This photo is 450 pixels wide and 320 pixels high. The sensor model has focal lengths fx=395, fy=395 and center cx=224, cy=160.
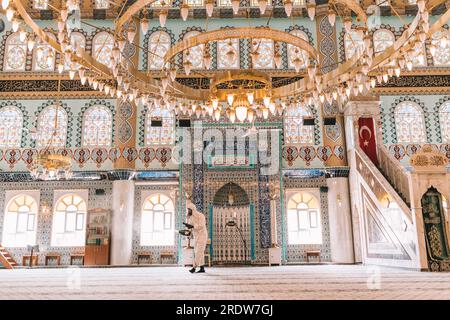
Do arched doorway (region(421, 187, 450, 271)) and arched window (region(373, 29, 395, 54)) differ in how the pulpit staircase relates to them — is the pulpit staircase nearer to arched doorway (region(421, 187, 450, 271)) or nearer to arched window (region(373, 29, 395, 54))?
arched doorway (region(421, 187, 450, 271))

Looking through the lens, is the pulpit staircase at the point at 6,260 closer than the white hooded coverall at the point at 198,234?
No

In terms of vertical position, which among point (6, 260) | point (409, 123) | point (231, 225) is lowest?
point (6, 260)

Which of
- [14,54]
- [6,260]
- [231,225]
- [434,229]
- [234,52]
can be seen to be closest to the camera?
[234,52]

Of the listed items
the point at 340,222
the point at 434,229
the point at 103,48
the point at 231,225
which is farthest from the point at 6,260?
the point at 434,229

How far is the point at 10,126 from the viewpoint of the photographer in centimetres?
1123

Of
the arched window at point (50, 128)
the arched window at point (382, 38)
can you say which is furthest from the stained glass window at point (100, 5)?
A: the arched window at point (382, 38)

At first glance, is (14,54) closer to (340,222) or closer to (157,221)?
(157,221)

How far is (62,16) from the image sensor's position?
14.2 feet

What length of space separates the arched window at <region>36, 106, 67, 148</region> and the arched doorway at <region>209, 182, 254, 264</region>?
4.70m

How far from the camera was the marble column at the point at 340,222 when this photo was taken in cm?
1020

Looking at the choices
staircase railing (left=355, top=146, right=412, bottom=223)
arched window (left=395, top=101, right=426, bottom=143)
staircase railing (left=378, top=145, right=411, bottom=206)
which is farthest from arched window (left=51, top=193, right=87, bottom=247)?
arched window (left=395, top=101, right=426, bottom=143)

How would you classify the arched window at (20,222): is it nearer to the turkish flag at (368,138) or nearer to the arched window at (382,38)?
the turkish flag at (368,138)

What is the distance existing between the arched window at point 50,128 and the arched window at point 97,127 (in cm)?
60

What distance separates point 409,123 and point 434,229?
5714mm
